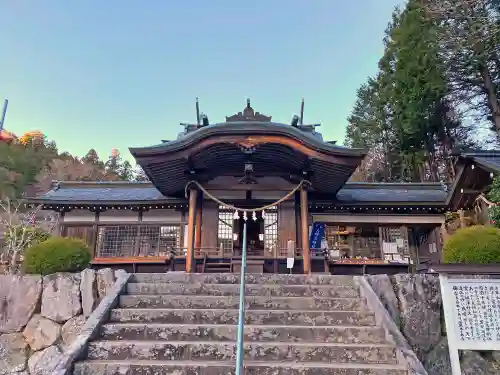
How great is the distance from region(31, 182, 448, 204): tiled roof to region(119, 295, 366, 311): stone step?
6605 mm

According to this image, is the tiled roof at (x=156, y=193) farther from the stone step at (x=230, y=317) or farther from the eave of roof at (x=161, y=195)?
the stone step at (x=230, y=317)

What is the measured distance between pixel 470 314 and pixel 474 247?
1.34 m

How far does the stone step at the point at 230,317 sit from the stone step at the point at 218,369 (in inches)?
38.6

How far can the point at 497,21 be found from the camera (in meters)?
15.5

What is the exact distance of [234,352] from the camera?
477 cm

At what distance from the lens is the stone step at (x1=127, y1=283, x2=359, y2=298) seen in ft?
20.8

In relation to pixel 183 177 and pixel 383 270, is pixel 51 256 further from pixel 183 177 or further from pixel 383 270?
pixel 383 270

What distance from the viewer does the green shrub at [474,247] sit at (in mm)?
6402

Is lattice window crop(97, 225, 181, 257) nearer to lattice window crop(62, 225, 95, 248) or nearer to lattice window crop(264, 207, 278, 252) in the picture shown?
lattice window crop(62, 225, 95, 248)

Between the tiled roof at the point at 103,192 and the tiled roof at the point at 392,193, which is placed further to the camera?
A: the tiled roof at the point at 103,192

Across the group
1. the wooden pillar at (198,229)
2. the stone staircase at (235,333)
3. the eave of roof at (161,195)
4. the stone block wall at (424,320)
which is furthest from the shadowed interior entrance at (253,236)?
the stone block wall at (424,320)

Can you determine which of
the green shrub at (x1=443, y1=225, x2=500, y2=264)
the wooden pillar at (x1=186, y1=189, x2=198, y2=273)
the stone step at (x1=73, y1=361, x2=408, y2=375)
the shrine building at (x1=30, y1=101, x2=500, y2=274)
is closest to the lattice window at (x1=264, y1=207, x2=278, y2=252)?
the shrine building at (x1=30, y1=101, x2=500, y2=274)

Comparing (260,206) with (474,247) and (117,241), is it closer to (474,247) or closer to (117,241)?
(117,241)

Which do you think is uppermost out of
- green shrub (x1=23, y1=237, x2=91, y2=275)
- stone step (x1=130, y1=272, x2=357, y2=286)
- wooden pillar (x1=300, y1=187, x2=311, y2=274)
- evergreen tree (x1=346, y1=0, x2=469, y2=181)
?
evergreen tree (x1=346, y1=0, x2=469, y2=181)
